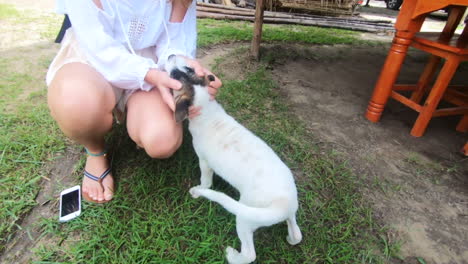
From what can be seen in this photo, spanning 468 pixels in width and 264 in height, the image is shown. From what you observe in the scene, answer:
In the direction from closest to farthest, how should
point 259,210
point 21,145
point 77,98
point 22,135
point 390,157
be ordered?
point 259,210 → point 77,98 → point 21,145 → point 22,135 → point 390,157

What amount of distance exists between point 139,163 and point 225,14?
4885 mm

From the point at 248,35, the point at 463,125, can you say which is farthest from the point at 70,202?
the point at 248,35

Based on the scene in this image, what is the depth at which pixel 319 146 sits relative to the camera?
2.18 metres

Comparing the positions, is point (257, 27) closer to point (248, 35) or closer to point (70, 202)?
point (248, 35)

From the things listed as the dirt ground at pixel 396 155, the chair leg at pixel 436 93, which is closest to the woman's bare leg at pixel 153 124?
the dirt ground at pixel 396 155

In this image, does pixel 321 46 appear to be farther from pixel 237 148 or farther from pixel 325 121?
pixel 237 148

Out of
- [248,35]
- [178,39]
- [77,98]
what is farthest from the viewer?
[248,35]

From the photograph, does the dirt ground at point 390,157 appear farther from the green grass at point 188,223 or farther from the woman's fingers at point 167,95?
the woman's fingers at point 167,95

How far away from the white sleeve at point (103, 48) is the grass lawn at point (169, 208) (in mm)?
641

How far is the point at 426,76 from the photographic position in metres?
2.62

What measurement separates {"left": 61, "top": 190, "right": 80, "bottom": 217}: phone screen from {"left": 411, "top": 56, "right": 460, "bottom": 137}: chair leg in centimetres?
264

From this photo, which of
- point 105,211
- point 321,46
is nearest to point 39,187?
point 105,211

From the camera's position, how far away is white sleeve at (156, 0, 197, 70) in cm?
170

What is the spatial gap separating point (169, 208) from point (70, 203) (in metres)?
0.56
